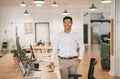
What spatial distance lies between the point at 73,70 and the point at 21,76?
2.97 feet

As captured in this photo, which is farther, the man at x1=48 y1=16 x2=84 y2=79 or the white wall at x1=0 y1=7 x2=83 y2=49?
the white wall at x1=0 y1=7 x2=83 y2=49

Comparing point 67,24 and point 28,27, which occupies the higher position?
point 28,27

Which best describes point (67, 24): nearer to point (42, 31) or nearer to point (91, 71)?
point (91, 71)

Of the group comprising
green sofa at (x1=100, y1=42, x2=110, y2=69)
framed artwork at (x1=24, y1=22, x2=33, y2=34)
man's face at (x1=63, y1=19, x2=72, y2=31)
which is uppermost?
framed artwork at (x1=24, y1=22, x2=33, y2=34)

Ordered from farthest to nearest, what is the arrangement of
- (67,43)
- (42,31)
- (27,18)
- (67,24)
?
(42,31), (27,18), (67,43), (67,24)

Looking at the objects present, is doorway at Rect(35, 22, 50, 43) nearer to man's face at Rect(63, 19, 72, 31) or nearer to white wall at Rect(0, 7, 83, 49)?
white wall at Rect(0, 7, 83, 49)

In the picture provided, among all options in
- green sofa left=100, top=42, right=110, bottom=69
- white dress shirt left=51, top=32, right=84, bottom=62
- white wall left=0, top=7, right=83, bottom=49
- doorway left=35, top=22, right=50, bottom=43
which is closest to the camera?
white dress shirt left=51, top=32, right=84, bottom=62

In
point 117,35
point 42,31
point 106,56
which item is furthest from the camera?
point 42,31

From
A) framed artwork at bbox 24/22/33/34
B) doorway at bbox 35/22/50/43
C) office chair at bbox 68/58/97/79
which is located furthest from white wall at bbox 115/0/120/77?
framed artwork at bbox 24/22/33/34

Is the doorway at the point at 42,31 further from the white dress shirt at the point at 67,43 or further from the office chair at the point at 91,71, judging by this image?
the office chair at the point at 91,71

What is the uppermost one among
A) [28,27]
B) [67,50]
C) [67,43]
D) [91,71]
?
[28,27]

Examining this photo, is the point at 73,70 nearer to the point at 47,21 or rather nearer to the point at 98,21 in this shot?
the point at 47,21

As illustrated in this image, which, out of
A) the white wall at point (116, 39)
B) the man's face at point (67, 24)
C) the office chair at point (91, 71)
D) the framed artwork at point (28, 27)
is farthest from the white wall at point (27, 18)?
the office chair at point (91, 71)

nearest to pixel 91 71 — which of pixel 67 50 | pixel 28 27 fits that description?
pixel 67 50
